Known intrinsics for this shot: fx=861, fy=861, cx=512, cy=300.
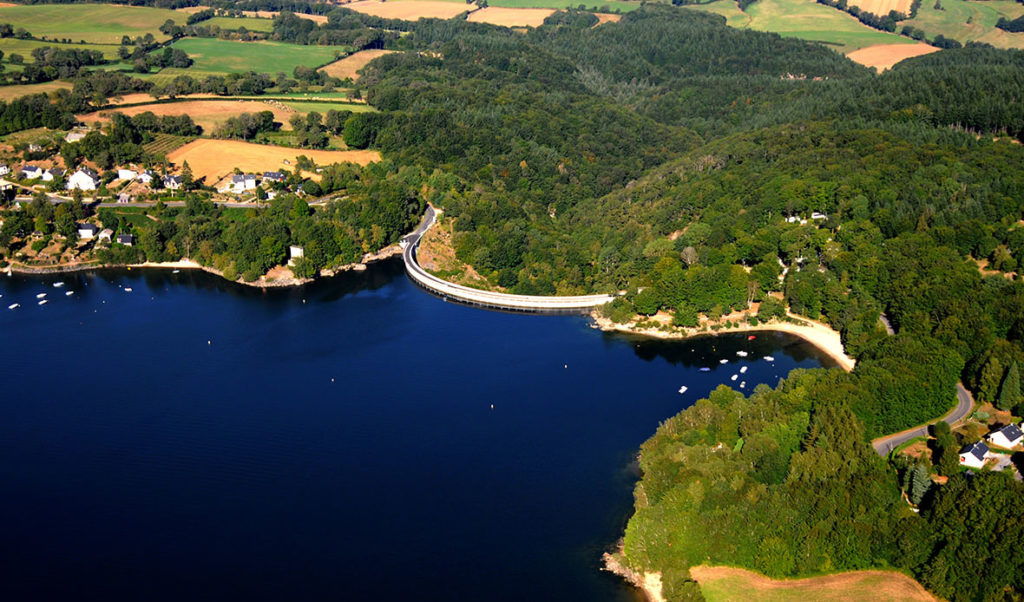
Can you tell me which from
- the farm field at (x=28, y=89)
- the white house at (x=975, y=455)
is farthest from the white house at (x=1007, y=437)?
the farm field at (x=28, y=89)

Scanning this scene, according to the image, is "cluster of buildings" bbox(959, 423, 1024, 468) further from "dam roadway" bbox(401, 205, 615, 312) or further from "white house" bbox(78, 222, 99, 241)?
"white house" bbox(78, 222, 99, 241)

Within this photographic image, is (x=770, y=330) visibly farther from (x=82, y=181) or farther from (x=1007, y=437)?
(x=82, y=181)

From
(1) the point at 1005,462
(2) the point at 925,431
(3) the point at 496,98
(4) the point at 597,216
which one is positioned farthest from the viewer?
(3) the point at 496,98

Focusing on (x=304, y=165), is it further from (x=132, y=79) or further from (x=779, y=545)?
(x=779, y=545)

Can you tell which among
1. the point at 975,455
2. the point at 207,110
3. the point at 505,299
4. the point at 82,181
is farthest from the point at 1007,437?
the point at 207,110

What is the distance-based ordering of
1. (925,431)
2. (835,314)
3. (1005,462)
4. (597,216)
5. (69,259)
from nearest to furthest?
(1005,462), (925,431), (835,314), (69,259), (597,216)

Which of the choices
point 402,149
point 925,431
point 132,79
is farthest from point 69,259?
point 925,431

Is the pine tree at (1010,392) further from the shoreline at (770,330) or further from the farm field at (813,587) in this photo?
the farm field at (813,587)
